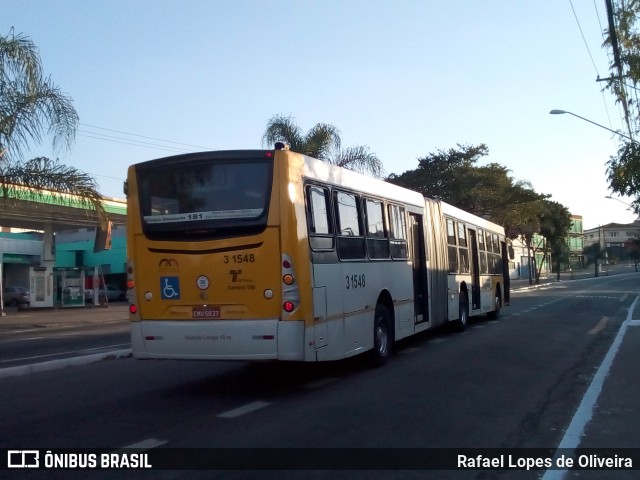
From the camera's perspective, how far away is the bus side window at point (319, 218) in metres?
10.1

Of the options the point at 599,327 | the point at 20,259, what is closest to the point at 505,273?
the point at 599,327

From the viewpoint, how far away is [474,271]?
69.8ft

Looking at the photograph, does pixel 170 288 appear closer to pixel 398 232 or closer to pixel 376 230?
pixel 376 230

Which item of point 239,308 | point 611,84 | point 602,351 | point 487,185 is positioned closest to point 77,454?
point 239,308

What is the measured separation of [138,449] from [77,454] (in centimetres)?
57

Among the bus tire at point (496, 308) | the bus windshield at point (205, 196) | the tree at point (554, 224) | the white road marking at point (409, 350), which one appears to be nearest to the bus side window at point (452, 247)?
the white road marking at point (409, 350)

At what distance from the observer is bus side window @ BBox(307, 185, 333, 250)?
33.1 feet

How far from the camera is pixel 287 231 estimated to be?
31.2 ft

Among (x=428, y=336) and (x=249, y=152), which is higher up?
(x=249, y=152)

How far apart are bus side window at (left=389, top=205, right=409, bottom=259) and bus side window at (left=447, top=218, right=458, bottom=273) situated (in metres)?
3.89

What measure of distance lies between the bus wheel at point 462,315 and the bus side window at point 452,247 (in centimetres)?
120

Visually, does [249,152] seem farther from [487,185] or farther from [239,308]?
[487,185]

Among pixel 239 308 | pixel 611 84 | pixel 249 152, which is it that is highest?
pixel 611 84

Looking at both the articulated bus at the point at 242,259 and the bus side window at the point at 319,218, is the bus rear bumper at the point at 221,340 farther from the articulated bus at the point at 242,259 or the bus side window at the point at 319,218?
the bus side window at the point at 319,218
